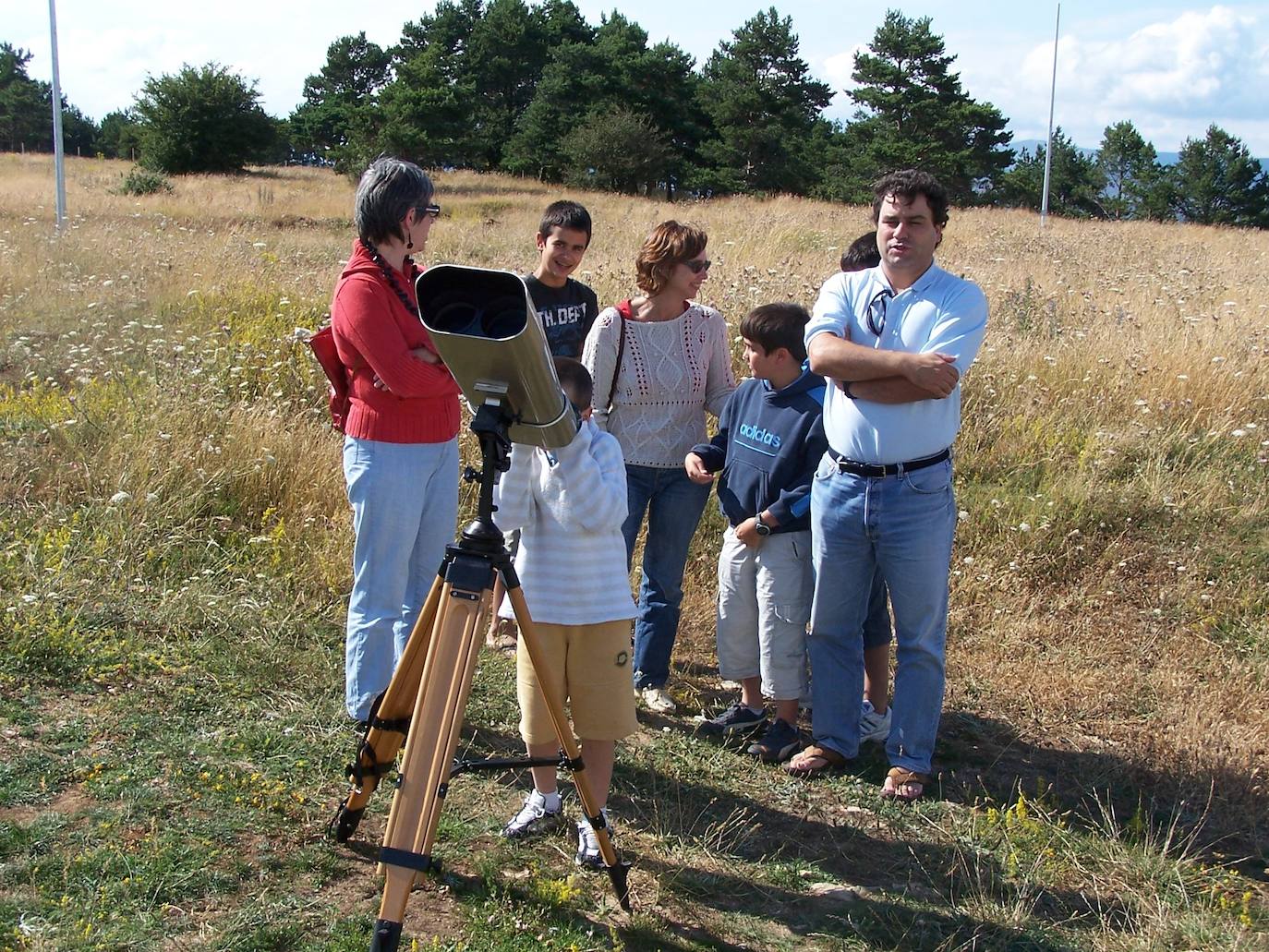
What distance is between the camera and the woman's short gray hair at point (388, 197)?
3.35 meters

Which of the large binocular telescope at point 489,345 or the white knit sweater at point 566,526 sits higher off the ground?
the large binocular telescope at point 489,345

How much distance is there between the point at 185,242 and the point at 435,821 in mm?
11021

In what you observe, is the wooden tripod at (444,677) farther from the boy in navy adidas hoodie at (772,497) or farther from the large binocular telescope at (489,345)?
the boy in navy adidas hoodie at (772,497)

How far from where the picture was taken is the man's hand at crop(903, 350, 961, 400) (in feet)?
10.9

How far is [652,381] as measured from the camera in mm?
4133

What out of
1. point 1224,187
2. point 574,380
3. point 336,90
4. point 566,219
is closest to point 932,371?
point 574,380

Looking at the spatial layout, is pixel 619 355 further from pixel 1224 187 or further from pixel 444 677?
pixel 1224 187

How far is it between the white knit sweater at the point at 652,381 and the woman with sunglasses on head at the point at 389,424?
71cm

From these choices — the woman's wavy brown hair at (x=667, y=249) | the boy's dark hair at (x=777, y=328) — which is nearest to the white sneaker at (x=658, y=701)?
the boy's dark hair at (x=777, y=328)

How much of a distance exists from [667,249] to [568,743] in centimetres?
203

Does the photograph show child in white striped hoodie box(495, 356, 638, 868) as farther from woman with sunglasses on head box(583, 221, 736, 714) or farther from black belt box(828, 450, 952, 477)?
woman with sunglasses on head box(583, 221, 736, 714)

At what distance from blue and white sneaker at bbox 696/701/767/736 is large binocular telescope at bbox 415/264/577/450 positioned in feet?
6.93

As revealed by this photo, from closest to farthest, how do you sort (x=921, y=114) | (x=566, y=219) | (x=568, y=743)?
(x=568, y=743) → (x=566, y=219) → (x=921, y=114)

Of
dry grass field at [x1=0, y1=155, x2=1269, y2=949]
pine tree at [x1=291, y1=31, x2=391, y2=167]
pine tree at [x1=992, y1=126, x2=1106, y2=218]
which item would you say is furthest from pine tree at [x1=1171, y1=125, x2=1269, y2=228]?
dry grass field at [x1=0, y1=155, x2=1269, y2=949]
